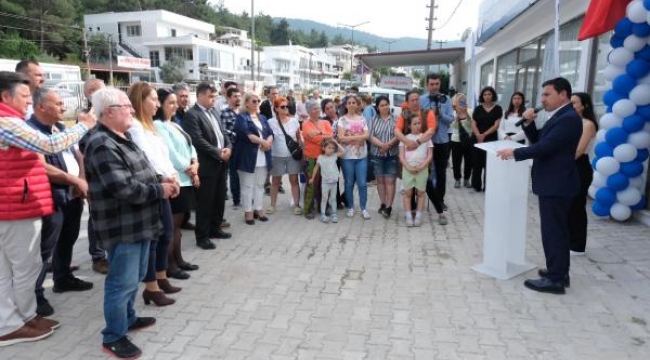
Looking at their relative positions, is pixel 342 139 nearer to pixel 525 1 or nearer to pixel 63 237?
pixel 63 237

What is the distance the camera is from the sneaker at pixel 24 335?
9.74 ft

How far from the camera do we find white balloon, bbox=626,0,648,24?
14.7ft

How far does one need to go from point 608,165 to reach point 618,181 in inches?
10.1

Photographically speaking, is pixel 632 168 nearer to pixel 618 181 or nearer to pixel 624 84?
pixel 618 181

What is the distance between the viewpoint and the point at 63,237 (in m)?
3.80

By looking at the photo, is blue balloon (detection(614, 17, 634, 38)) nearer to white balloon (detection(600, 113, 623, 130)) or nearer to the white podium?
white balloon (detection(600, 113, 623, 130))

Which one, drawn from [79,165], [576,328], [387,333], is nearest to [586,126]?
[576,328]

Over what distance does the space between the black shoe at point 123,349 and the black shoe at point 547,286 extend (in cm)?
315

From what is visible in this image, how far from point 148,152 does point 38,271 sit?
3.67ft

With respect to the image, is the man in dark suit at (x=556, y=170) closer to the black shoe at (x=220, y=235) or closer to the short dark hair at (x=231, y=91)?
the black shoe at (x=220, y=235)

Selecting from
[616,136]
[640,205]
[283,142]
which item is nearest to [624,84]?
[616,136]

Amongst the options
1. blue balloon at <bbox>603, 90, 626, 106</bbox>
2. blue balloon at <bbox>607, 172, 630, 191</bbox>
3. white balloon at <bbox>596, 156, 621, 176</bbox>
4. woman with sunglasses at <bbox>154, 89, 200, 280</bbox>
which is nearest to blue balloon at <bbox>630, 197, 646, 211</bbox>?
blue balloon at <bbox>607, 172, 630, 191</bbox>

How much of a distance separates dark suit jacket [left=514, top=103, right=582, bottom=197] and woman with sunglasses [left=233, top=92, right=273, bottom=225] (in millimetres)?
3229

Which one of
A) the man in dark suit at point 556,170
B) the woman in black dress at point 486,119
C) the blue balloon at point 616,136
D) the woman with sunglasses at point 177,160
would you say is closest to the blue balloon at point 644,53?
the blue balloon at point 616,136
